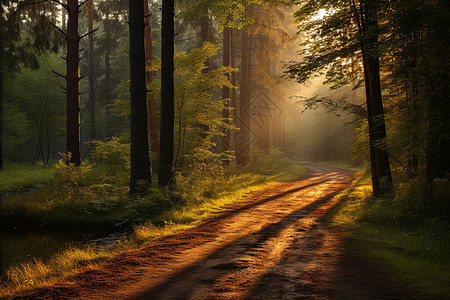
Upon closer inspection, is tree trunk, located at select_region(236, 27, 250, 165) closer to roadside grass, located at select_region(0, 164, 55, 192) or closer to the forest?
the forest

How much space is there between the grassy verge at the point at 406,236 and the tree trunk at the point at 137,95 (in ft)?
21.9

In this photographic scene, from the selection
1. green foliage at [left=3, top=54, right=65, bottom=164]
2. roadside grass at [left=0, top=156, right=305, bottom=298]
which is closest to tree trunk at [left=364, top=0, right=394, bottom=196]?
roadside grass at [left=0, top=156, right=305, bottom=298]

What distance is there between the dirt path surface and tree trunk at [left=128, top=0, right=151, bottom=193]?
3905 mm

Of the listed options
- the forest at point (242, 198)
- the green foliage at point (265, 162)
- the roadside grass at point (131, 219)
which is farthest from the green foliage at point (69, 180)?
the green foliage at point (265, 162)

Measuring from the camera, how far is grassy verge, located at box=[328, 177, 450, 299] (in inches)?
182

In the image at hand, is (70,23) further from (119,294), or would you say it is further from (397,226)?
(397,226)

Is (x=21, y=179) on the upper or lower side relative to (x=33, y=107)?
lower

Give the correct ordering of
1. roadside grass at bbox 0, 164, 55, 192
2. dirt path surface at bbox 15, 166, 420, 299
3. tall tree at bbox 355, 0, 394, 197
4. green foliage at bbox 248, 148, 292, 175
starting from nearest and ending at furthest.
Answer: dirt path surface at bbox 15, 166, 420, 299, tall tree at bbox 355, 0, 394, 197, roadside grass at bbox 0, 164, 55, 192, green foliage at bbox 248, 148, 292, 175

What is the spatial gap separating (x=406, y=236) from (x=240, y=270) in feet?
13.7

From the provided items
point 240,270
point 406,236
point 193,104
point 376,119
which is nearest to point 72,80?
point 193,104

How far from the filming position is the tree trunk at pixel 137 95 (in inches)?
413

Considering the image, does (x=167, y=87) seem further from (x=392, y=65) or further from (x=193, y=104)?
(x=392, y=65)

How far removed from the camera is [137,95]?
34.6ft

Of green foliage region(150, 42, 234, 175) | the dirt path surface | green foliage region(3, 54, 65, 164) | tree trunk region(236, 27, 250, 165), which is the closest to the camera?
the dirt path surface
